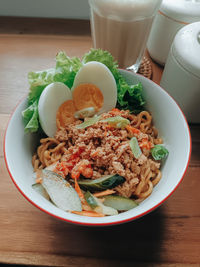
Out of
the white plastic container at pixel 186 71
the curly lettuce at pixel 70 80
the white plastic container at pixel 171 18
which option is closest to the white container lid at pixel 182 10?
the white plastic container at pixel 171 18

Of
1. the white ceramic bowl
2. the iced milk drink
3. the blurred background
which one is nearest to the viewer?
the white ceramic bowl

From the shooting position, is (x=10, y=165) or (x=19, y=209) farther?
(x=19, y=209)

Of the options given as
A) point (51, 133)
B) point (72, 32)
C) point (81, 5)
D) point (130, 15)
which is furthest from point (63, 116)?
point (81, 5)

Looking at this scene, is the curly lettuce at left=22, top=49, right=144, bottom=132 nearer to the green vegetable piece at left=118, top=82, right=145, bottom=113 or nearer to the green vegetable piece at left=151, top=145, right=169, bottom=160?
the green vegetable piece at left=118, top=82, right=145, bottom=113

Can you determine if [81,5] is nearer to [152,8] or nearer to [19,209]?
[152,8]

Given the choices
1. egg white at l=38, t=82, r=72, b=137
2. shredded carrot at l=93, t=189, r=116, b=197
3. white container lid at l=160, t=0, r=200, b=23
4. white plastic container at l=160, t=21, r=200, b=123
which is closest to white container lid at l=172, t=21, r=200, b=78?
white plastic container at l=160, t=21, r=200, b=123

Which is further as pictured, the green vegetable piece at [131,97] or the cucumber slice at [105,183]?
the green vegetable piece at [131,97]

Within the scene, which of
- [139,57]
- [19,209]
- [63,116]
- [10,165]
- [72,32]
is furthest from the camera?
[72,32]

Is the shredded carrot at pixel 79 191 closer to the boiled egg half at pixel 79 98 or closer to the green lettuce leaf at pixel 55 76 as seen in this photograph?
the boiled egg half at pixel 79 98
